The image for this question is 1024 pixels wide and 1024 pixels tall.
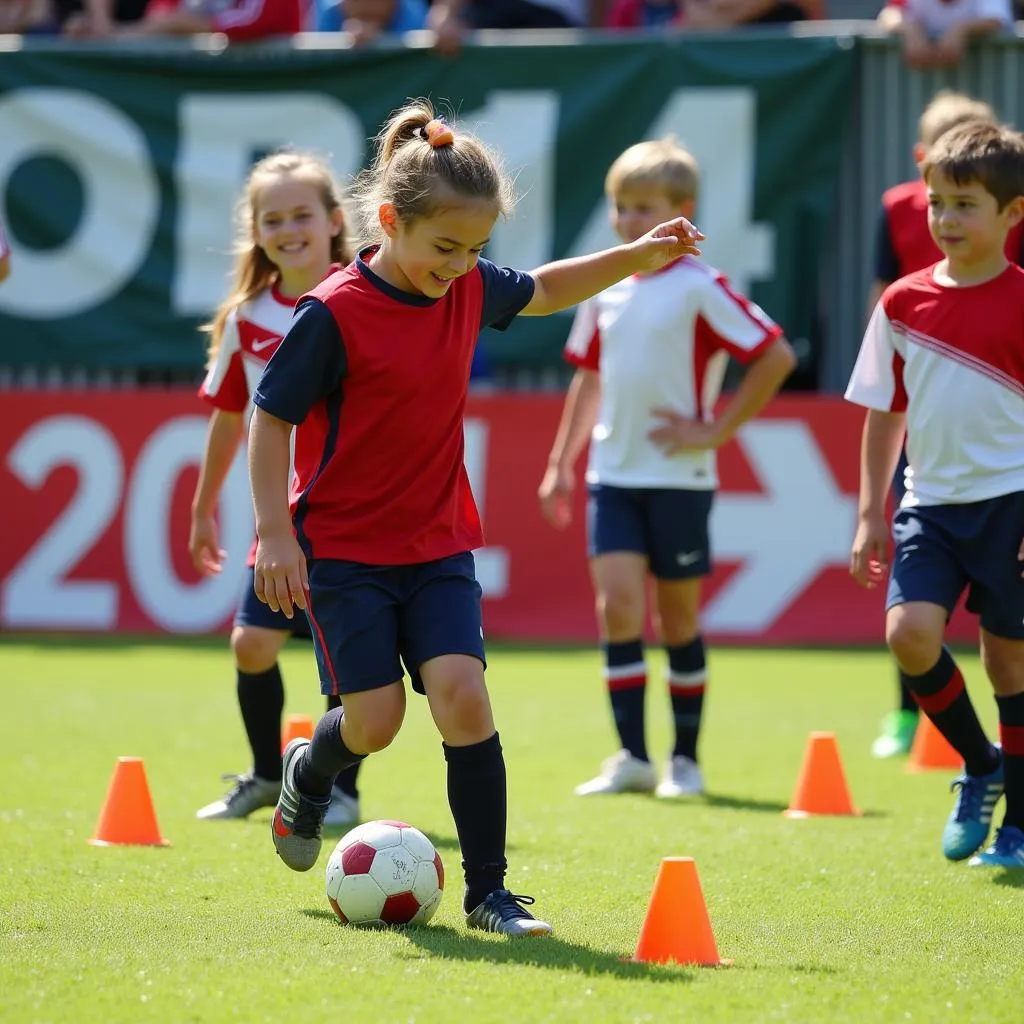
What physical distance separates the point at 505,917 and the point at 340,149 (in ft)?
29.3

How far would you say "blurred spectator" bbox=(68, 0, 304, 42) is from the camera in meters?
12.6

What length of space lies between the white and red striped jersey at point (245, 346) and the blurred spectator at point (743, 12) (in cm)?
741

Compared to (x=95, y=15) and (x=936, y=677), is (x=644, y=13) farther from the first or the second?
(x=936, y=677)

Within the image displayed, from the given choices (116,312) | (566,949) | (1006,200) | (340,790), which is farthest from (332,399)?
(116,312)

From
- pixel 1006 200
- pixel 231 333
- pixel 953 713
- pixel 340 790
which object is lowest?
pixel 340 790

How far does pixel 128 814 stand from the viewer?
5.32 meters

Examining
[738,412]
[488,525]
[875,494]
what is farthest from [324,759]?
[488,525]

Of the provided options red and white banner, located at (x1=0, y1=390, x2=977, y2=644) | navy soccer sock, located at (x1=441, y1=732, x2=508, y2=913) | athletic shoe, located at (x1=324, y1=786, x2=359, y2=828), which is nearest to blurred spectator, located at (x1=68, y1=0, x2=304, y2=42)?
red and white banner, located at (x1=0, y1=390, x2=977, y2=644)

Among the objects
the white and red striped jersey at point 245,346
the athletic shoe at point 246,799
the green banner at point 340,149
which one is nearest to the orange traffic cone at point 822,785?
the athletic shoe at point 246,799

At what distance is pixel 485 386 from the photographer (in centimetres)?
1223

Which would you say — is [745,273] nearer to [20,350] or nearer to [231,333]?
[20,350]

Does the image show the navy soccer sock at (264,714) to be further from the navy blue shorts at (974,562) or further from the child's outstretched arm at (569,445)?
the navy blue shorts at (974,562)

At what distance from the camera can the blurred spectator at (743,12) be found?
1242 cm

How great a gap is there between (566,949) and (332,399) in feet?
4.76
